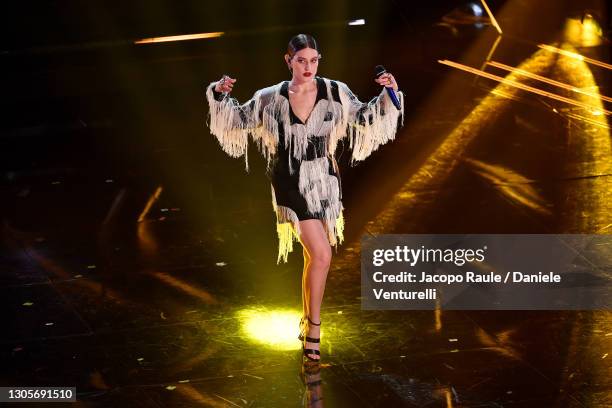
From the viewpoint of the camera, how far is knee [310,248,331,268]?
6.56 meters

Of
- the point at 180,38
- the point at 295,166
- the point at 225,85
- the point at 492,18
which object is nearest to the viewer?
the point at 225,85

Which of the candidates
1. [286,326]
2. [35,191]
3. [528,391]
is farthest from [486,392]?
[35,191]

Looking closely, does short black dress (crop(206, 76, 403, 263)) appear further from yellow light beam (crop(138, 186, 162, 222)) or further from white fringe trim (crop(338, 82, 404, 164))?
yellow light beam (crop(138, 186, 162, 222))

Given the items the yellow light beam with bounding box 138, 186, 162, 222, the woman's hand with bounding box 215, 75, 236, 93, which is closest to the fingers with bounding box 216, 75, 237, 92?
the woman's hand with bounding box 215, 75, 236, 93

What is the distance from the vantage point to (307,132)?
21.1ft

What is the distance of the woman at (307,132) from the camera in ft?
21.1

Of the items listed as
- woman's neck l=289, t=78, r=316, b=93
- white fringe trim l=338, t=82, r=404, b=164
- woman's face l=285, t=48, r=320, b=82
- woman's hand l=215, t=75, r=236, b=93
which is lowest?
white fringe trim l=338, t=82, r=404, b=164

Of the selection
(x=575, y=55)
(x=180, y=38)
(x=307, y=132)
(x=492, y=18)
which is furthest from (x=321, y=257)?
(x=492, y=18)

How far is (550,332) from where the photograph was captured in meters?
7.04

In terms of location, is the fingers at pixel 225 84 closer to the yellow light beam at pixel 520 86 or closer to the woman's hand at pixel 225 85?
the woman's hand at pixel 225 85

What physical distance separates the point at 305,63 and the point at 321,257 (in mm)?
1085

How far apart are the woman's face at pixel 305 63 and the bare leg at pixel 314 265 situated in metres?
0.82

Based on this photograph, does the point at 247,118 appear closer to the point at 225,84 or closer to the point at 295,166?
the point at 225,84

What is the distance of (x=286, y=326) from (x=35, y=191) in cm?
355
